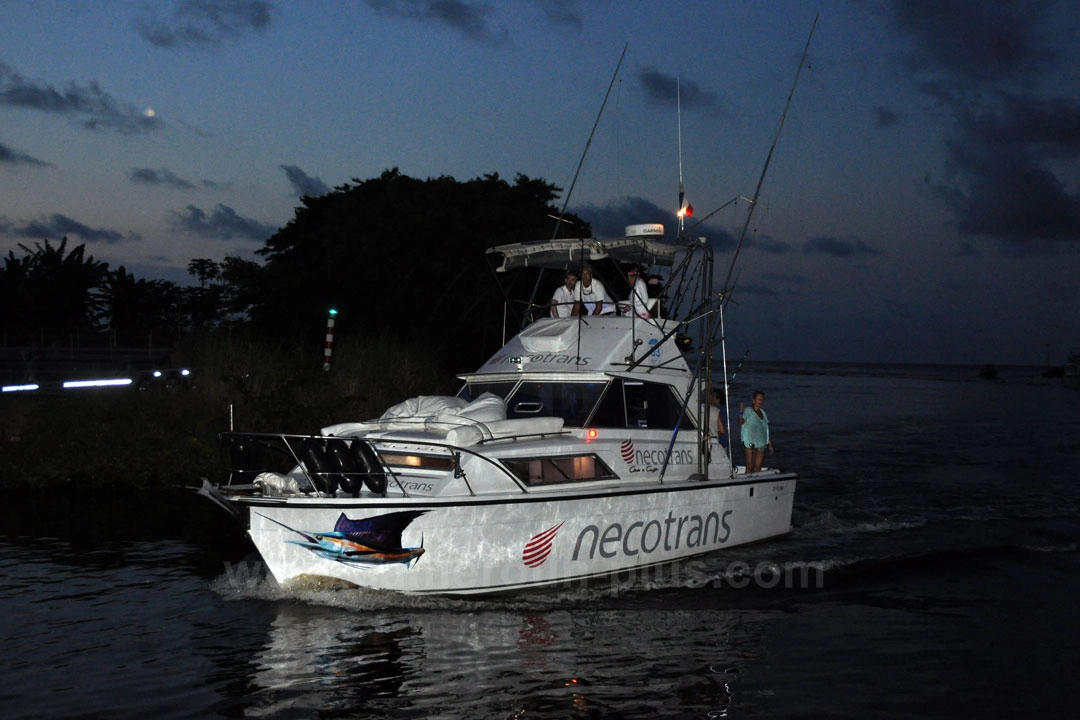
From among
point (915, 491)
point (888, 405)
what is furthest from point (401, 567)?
point (888, 405)

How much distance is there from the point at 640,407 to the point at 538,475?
6.60 ft

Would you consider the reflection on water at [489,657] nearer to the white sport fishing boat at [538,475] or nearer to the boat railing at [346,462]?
the white sport fishing boat at [538,475]

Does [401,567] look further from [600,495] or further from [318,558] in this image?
[600,495]

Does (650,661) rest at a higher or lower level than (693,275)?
lower

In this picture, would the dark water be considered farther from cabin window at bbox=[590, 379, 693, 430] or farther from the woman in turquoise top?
cabin window at bbox=[590, 379, 693, 430]

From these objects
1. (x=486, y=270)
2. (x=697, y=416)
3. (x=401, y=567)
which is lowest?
(x=401, y=567)

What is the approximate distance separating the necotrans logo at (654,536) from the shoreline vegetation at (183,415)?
303 inches

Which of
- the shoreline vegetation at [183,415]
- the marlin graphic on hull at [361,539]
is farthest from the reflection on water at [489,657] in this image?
the shoreline vegetation at [183,415]

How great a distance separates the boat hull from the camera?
8789 millimetres

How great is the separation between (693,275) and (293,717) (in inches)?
326

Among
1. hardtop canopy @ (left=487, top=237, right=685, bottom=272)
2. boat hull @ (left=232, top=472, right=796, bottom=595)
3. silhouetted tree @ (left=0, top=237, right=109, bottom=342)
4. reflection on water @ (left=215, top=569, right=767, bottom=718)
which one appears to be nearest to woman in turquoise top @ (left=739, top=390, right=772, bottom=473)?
hardtop canopy @ (left=487, top=237, right=685, bottom=272)

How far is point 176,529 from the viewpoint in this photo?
13.3m

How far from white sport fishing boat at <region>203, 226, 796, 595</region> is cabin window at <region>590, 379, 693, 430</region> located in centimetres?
2

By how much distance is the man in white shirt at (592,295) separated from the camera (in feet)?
42.2
